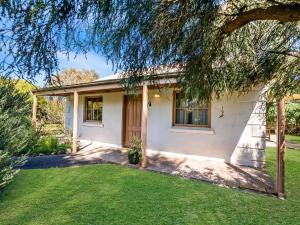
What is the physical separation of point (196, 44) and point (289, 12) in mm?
893

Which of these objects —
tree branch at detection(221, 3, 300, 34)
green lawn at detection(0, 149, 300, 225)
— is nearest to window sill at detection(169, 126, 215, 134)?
green lawn at detection(0, 149, 300, 225)

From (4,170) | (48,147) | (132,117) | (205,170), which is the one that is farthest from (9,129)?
(132,117)

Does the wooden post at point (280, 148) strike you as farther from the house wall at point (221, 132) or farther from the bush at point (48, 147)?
the bush at point (48, 147)

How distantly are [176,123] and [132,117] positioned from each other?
238 centimetres

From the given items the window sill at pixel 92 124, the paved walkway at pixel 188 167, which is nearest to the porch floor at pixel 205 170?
the paved walkway at pixel 188 167

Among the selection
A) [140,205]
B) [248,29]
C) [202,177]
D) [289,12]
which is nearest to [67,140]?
[202,177]

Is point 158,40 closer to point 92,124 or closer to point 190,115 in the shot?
point 190,115

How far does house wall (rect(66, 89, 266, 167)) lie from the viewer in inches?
333

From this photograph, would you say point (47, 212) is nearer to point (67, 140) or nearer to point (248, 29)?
point (248, 29)

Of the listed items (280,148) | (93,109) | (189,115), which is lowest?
(280,148)

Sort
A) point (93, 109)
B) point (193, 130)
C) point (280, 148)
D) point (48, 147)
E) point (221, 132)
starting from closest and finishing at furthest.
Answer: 1. point (280, 148)
2. point (221, 132)
3. point (193, 130)
4. point (48, 147)
5. point (93, 109)

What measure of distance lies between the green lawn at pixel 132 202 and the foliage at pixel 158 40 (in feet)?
7.32

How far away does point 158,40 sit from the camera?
8.43ft

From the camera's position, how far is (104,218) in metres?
4.20
